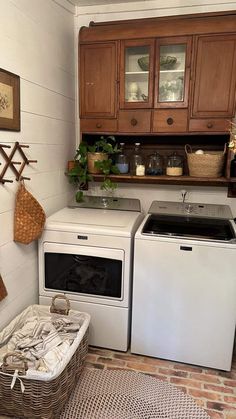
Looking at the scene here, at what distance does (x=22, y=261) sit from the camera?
191 centimetres

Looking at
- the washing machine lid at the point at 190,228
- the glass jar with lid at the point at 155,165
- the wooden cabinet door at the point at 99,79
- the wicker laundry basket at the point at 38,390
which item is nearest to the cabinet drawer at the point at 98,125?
the wooden cabinet door at the point at 99,79

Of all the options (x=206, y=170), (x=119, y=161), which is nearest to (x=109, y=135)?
(x=119, y=161)

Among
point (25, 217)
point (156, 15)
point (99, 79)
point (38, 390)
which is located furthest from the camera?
point (156, 15)

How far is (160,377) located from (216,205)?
1284 millimetres

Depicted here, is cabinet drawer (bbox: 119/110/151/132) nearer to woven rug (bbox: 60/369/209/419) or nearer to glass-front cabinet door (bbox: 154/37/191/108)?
glass-front cabinet door (bbox: 154/37/191/108)

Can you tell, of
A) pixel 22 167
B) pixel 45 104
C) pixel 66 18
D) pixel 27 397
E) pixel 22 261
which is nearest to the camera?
pixel 27 397

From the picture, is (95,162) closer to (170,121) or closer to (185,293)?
(170,121)

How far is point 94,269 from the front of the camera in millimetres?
1978

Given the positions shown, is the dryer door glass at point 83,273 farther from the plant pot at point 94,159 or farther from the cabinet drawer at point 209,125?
the cabinet drawer at point 209,125

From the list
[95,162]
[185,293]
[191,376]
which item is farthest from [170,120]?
[191,376]

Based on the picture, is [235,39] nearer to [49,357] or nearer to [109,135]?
[109,135]

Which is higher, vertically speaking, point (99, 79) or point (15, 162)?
point (99, 79)

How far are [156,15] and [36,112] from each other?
4.00ft

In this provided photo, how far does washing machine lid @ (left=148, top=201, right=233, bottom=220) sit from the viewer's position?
2.10 metres
